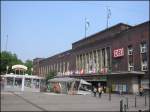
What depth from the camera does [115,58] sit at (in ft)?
185

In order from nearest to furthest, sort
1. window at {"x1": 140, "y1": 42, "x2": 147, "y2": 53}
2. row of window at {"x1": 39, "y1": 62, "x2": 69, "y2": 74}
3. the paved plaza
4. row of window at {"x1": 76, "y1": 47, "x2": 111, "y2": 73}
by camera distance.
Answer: the paved plaza < window at {"x1": 140, "y1": 42, "x2": 147, "y2": 53} < row of window at {"x1": 76, "y1": 47, "x2": 111, "y2": 73} < row of window at {"x1": 39, "y1": 62, "x2": 69, "y2": 74}

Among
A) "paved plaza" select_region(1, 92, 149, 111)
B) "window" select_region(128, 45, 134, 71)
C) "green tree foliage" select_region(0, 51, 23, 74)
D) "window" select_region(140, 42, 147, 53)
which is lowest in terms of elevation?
"paved plaza" select_region(1, 92, 149, 111)

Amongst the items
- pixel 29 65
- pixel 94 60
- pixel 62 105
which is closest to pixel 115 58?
pixel 94 60

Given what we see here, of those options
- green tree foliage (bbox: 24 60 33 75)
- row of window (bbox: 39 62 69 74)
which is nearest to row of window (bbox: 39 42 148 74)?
row of window (bbox: 39 62 69 74)

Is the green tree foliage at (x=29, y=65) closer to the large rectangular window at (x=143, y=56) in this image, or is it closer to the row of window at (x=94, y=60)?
the row of window at (x=94, y=60)

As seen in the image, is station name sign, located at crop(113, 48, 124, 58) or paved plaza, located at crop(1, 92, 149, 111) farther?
station name sign, located at crop(113, 48, 124, 58)

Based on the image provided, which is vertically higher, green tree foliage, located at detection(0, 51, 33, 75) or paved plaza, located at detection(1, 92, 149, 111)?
green tree foliage, located at detection(0, 51, 33, 75)

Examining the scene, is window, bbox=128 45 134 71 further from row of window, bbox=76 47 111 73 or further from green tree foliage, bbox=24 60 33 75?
green tree foliage, bbox=24 60 33 75

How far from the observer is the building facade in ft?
159

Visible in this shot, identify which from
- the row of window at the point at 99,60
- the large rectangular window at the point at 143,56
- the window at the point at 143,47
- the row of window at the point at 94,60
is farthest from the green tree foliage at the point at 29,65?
the large rectangular window at the point at 143,56

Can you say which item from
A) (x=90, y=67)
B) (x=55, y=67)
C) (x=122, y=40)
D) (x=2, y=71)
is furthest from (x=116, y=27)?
(x=2, y=71)

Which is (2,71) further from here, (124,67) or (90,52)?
(124,67)

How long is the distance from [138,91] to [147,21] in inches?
442

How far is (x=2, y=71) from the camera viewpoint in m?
102
